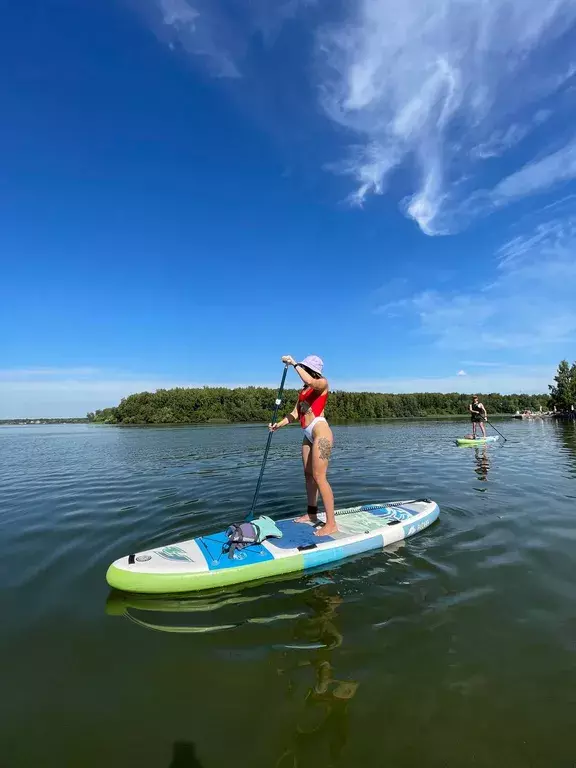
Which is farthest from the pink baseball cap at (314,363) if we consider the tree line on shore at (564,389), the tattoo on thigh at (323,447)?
the tree line on shore at (564,389)

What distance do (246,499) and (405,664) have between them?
6.97m

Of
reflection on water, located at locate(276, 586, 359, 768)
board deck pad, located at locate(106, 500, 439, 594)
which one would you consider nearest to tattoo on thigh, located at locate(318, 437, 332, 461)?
board deck pad, located at locate(106, 500, 439, 594)

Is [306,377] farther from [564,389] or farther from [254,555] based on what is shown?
[564,389]

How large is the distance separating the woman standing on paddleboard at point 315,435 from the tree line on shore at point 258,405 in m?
93.6

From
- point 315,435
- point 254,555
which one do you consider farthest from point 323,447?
point 254,555

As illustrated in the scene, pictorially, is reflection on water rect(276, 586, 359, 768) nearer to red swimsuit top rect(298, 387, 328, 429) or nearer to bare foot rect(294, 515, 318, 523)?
bare foot rect(294, 515, 318, 523)

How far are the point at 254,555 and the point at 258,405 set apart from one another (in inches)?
4660

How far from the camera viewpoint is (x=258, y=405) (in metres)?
124

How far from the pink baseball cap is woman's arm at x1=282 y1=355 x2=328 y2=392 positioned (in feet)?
0.56

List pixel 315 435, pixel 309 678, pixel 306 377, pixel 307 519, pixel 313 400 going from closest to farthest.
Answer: pixel 309 678 → pixel 306 377 → pixel 315 435 → pixel 313 400 → pixel 307 519

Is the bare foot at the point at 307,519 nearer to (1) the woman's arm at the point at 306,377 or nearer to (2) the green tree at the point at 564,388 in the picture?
(1) the woman's arm at the point at 306,377

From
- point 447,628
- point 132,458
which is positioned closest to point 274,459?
point 132,458

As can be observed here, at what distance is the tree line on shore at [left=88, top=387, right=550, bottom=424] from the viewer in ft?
360

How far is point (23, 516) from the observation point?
375 inches
